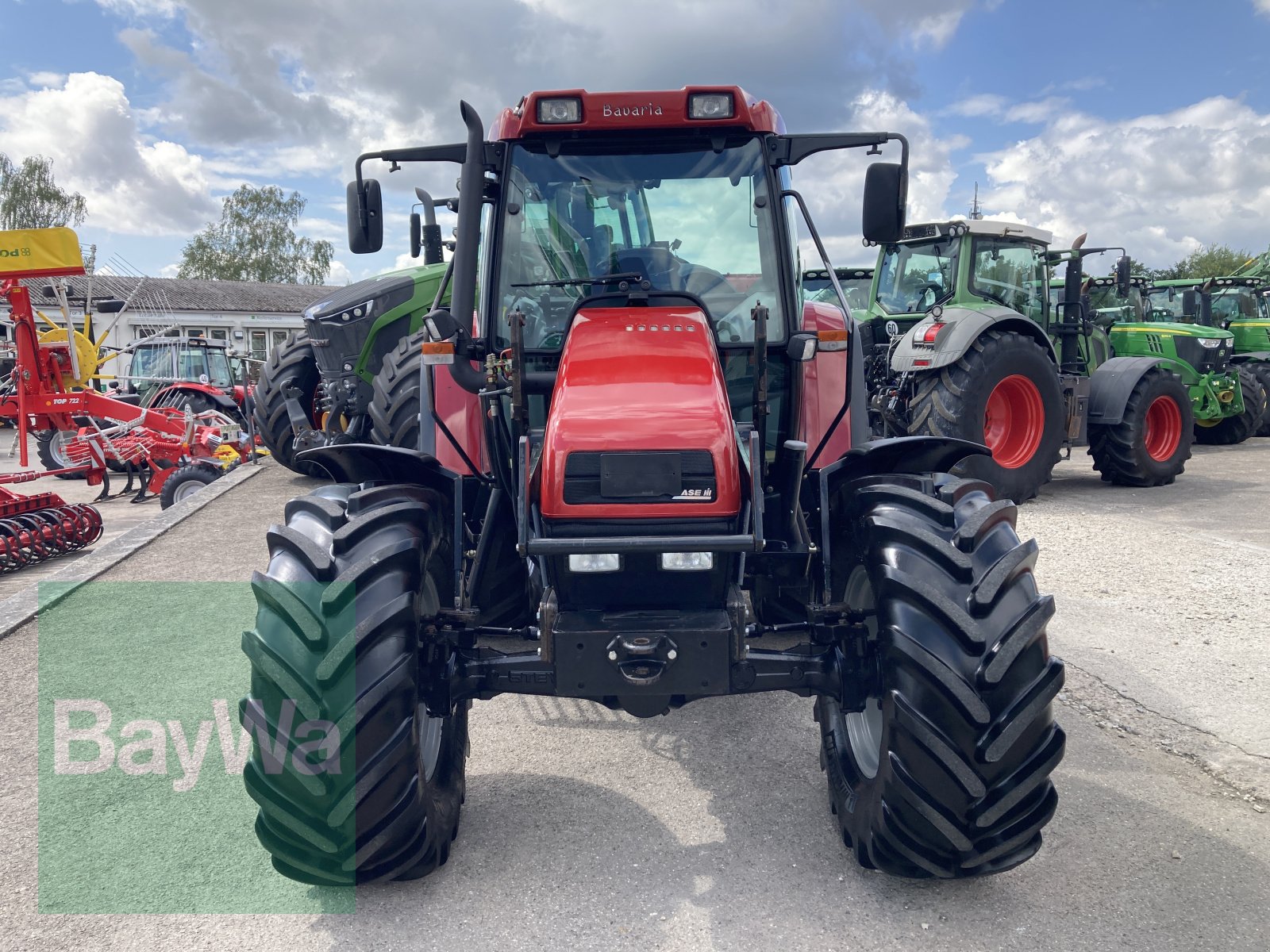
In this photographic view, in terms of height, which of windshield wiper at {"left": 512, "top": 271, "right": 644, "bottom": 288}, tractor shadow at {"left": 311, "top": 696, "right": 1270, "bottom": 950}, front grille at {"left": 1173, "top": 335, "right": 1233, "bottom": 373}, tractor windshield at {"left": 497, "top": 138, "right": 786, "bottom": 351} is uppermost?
tractor windshield at {"left": 497, "top": 138, "right": 786, "bottom": 351}

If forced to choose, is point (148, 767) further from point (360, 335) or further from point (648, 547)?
point (360, 335)

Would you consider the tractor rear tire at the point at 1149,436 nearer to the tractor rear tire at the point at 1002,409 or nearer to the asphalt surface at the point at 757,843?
the tractor rear tire at the point at 1002,409

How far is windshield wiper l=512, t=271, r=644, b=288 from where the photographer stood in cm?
354

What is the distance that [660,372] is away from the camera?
3.05 meters

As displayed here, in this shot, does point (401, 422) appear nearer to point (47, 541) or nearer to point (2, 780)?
point (47, 541)

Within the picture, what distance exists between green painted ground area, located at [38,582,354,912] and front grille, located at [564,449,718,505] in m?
1.40

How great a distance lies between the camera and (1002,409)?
29.9 ft

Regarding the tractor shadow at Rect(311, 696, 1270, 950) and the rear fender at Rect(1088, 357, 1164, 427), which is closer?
the tractor shadow at Rect(311, 696, 1270, 950)

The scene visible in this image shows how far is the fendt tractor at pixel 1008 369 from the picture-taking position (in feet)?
28.1

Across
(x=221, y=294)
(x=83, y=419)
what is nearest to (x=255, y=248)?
(x=221, y=294)

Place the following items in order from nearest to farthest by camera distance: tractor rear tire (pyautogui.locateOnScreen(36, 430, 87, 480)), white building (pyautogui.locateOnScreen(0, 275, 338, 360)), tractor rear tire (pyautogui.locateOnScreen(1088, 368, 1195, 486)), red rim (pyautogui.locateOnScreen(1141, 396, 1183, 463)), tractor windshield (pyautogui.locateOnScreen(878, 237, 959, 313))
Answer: tractor rear tire (pyautogui.locateOnScreen(1088, 368, 1195, 486))
tractor windshield (pyautogui.locateOnScreen(878, 237, 959, 313))
red rim (pyautogui.locateOnScreen(1141, 396, 1183, 463))
tractor rear tire (pyautogui.locateOnScreen(36, 430, 87, 480))
white building (pyautogui.locateOnScreen(0, 275, 338, 360))

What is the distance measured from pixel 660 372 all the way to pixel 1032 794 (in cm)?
161

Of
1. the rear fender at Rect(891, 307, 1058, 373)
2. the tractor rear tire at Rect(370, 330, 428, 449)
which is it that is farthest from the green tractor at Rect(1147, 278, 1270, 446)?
the tractor rear tire at Rect(370, 330, 428, 449)

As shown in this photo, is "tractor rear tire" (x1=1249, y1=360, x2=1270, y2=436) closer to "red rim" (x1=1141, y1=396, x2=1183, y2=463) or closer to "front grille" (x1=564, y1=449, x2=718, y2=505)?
"red rim" (x1=1141, y1=396, x2=1183, y2=463)
